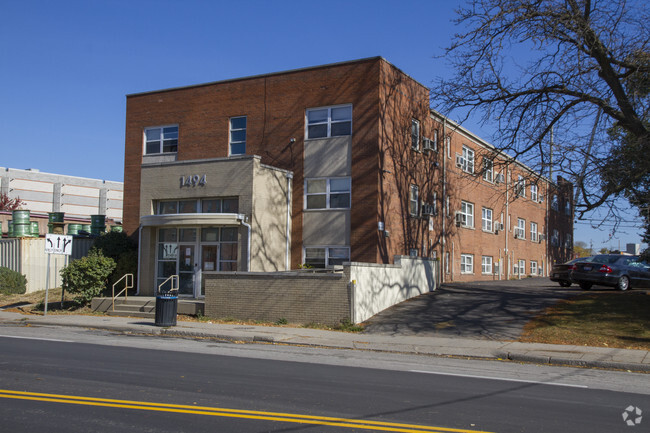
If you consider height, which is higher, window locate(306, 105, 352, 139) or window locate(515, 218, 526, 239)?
window locate(306, 105, 352, 139)

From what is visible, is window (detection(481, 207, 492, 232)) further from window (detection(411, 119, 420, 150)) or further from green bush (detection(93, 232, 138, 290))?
green bush (detection(93, 232, 138, 290))

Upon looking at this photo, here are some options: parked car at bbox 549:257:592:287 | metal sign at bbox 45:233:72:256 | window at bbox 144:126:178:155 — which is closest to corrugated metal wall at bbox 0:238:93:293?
window at bbox 144:126:178:155

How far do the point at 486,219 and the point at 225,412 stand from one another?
30.3 metres

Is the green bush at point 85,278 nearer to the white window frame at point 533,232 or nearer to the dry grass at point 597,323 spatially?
the dry grass at point 597,323

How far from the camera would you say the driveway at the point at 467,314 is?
16.5m

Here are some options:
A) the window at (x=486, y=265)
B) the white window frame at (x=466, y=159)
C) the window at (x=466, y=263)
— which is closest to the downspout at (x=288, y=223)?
the window at (x=466, y=263)

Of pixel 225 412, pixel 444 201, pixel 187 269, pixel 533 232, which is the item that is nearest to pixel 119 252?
pixel 187 269

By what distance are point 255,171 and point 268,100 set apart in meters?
4.67

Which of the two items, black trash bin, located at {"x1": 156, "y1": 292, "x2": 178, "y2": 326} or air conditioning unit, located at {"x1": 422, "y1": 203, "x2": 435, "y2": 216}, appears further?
air conditioning unit, located at {"x1": 422, "y1": 203, "x2": 435, "y2": 216}

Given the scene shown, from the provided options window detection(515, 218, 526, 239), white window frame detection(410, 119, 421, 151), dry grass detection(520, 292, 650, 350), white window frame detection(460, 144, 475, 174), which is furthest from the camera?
window detection(515, 218, 526, 239)

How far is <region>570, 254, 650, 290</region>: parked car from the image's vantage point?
22391 mm

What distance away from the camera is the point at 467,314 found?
18.4 meters

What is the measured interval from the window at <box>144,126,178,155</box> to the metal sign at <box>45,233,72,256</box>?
27.3 feet

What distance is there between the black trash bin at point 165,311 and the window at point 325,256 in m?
7.46
